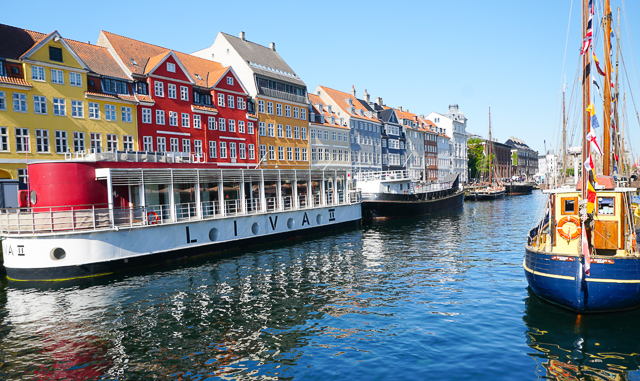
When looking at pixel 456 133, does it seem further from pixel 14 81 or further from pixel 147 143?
pixel 14 81

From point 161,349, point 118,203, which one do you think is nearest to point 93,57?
point 118,203

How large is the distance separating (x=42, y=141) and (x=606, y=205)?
130 feet

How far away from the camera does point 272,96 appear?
6059 cm

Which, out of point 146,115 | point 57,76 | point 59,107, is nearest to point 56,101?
point 59,107

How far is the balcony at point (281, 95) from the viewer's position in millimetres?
59406

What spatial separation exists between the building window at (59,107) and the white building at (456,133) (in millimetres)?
99328

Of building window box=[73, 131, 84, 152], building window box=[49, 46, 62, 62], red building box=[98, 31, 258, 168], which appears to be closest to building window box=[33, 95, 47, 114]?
building window box=[73, 131, 84, 152]

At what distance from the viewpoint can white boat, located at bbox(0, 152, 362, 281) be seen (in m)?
23.9

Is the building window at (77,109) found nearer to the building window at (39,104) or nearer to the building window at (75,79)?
the building window at (75,79)

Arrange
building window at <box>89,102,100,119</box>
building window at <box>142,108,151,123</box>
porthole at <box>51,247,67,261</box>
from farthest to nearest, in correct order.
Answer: building window at <box>142,108,151,123</box>
building window at <box>89,102,100,119</box>
porthole at <box>51,247,67,261</box>

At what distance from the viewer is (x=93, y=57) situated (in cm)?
4325

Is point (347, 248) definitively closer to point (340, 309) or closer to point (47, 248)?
point (340, 309)

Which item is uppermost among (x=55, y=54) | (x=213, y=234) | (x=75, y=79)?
(x=55, y=54)

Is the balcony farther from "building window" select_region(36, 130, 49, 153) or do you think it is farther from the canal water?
the canal water
